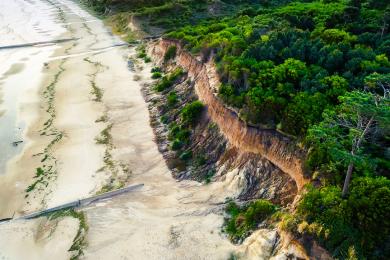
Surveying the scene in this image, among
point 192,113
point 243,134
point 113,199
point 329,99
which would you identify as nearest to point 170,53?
point 192,113

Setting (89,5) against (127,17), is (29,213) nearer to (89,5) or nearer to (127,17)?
(127,17)

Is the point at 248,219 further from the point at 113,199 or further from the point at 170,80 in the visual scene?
the point at 170,80

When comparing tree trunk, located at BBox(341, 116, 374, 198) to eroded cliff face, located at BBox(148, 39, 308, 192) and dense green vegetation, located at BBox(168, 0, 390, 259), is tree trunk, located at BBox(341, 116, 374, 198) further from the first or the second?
eroded cliff face, located at BBox(148, 39, 308, 192)

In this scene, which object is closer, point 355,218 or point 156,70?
point 355,218

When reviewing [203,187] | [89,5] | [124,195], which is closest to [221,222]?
[203,187]

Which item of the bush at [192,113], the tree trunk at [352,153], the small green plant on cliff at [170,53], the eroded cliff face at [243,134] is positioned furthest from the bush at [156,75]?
the tree trunk at [352,153]

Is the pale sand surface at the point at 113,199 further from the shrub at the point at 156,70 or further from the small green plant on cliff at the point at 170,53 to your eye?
the small green plant on cliff at the point at 170,53
